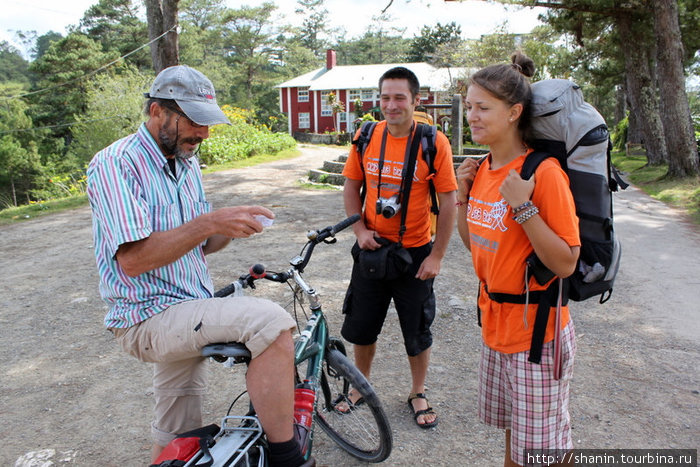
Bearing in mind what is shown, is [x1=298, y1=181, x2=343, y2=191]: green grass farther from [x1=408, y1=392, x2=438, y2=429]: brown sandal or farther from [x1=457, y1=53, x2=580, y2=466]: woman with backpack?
[x1=457, y1=53, x2=580, y2=466]: woman with backpack

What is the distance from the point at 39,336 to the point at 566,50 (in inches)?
1037

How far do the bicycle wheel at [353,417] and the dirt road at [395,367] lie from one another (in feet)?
0.34

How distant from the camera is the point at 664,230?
8.35 metres

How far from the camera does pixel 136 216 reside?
5.93ft

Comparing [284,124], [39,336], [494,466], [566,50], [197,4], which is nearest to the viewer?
[494,466]

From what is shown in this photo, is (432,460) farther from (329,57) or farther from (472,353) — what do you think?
(329,57)

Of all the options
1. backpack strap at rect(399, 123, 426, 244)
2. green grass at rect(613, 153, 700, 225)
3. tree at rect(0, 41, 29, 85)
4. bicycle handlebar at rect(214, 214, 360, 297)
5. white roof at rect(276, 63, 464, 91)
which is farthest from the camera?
tree at rect(0, 41, 29, 85)

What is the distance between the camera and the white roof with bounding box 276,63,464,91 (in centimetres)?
3748

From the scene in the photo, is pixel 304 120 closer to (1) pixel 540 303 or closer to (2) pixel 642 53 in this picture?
(2) pixel 642 53

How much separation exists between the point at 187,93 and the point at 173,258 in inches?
25.7

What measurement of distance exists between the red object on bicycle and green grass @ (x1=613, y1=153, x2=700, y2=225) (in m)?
8.89

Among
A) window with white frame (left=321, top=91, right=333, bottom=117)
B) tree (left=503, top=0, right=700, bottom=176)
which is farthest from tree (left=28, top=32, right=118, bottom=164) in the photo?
tree (left=503, top=0, right=700, bottom=176)

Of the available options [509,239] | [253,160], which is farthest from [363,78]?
[509,239]

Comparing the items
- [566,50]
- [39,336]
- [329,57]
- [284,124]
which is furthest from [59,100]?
[39,336]
